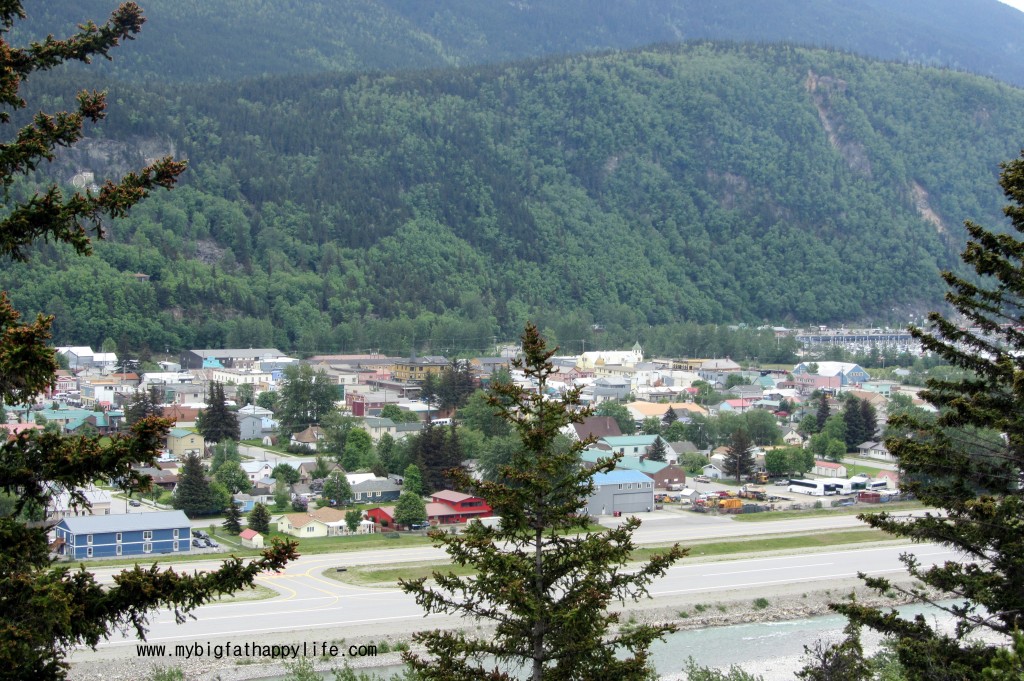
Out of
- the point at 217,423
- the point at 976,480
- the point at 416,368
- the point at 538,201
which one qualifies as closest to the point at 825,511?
the point at 217,423

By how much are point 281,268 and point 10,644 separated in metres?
84.8

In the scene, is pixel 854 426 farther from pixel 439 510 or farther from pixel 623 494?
pixel 439 510

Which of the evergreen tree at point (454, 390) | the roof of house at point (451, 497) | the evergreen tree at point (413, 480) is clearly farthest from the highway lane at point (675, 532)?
the evergreen tree at point (454, 390)

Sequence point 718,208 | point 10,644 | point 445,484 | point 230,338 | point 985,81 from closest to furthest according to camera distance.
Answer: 1. point 10,644
2. point 445,484
3. point 230,338
4. point 718,208
5. point 985,81

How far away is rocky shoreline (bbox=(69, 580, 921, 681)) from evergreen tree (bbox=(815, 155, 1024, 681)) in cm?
722

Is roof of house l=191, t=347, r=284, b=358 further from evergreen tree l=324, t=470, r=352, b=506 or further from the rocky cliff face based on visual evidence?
evergreen tree l=324, t=470, r=352, b=506

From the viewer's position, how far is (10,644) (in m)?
4.47

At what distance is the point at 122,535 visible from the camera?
83.9ft

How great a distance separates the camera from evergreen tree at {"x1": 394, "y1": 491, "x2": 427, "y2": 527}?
1155 inches

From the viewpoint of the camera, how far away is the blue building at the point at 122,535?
25078mm

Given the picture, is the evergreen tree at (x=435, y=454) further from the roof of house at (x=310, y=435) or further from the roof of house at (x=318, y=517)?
the roof of house at (x=310, y=435)

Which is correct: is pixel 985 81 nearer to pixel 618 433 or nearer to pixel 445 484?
pixel 618 433

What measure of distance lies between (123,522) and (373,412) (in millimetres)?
22453

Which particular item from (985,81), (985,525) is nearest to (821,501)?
(985,525)
